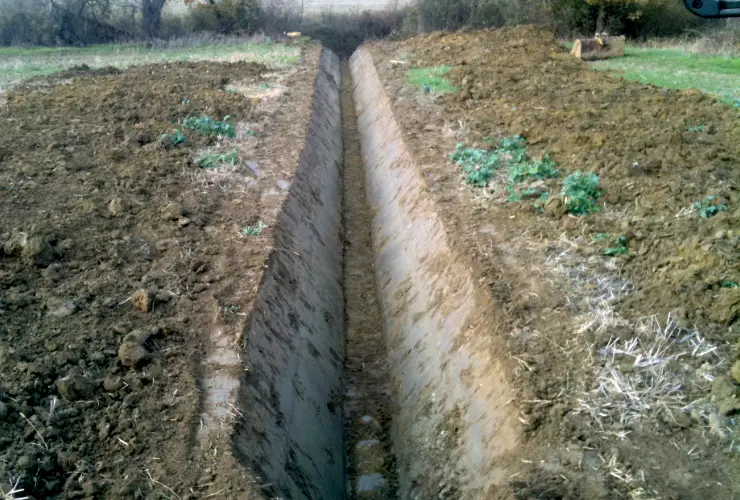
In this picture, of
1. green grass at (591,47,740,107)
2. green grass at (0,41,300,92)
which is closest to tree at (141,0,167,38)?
green grass at (0,41,300,92)

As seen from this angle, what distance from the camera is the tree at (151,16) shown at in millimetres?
25438

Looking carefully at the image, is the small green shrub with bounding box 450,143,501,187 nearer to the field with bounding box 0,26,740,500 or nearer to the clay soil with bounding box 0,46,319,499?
the field with bounding box 0,26,740,500

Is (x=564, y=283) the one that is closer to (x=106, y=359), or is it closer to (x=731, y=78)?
(x=106, y=359)

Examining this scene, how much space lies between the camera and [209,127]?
406 inches

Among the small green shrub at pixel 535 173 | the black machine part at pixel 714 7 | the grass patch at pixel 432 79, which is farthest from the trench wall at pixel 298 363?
the grass patch at pixel 432 79

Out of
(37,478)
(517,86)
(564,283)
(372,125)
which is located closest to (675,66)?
(517,86)

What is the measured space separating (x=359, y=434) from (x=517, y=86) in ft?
29.2

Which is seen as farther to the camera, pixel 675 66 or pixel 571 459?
pixel 675 66

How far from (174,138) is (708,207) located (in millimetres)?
7578

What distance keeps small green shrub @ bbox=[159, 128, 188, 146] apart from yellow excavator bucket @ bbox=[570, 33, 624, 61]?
11.3m

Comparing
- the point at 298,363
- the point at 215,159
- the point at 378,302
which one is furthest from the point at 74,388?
the point at 215,159

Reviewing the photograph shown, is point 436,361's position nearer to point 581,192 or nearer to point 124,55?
point 581,192

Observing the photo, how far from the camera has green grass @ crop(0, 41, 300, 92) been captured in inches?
673

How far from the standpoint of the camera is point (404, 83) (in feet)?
46.1
